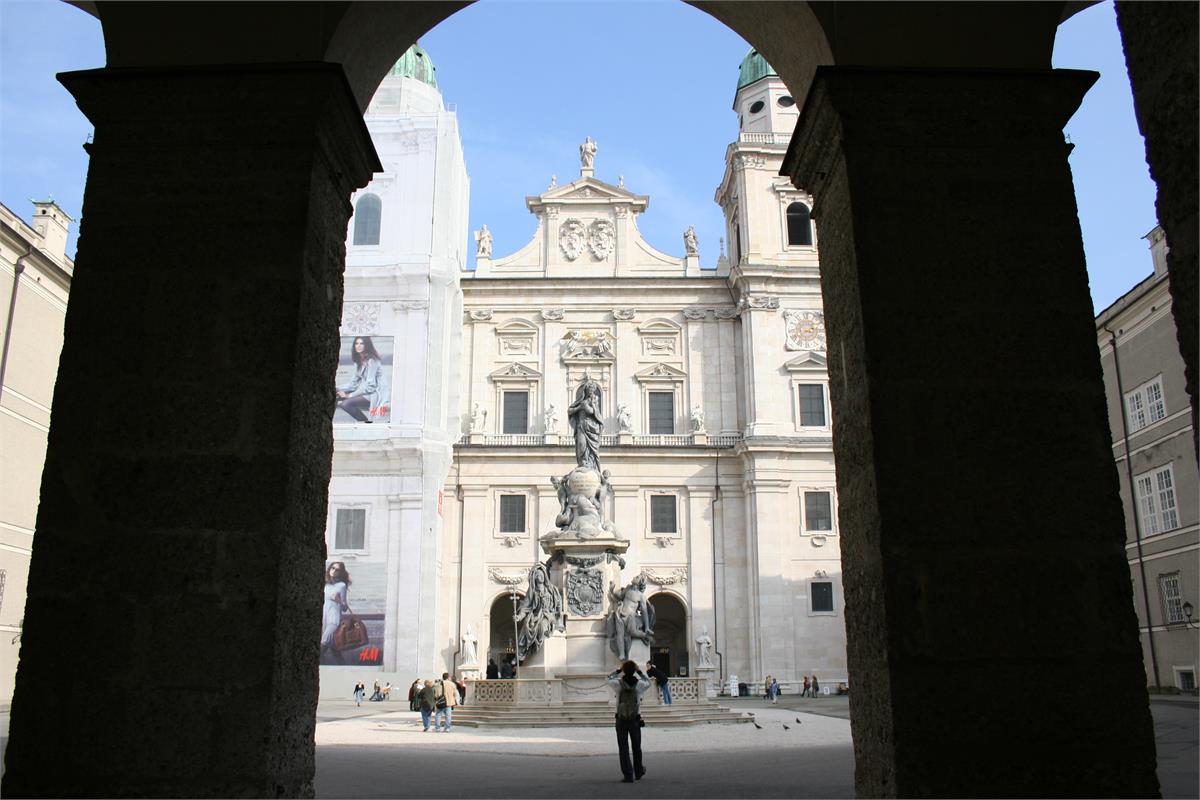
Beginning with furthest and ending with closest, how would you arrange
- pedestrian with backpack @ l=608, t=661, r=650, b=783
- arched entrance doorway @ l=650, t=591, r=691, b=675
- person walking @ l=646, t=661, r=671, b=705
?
1. arched entrance doorway @ l=650, t=591, r=691, b=675
2. person walking @ l=646, t=661, r=671, b=705
3. pedestrian with backpack @ l=608, t=661, r=650, b=783

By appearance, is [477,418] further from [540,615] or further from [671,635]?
[540,615]

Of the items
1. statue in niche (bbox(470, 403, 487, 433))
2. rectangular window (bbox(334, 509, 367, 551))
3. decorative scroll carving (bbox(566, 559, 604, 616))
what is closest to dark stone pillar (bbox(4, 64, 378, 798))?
decorative scroll carving (bbox(566, 559, 604, 616))

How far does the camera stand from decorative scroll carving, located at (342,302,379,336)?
3453cm

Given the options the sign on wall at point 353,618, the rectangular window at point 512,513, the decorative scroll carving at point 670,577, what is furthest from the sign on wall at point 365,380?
the decorative scroll carving at point 670,577

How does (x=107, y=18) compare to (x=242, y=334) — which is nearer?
(x=242, y=334)

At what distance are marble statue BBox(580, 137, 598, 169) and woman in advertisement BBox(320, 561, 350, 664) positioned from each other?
18547mm

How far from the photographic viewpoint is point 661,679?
17.9m

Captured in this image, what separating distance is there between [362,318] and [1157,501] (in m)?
25.2

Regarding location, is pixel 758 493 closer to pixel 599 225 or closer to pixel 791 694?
pixel 791 694

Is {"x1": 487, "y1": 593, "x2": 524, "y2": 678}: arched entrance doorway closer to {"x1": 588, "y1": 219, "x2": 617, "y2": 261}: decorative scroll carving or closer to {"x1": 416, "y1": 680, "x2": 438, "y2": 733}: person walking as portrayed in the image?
{"x1": 588, "y1": 219, "x2": 617, "y2": 261}: decorative scroll carving

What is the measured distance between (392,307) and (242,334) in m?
31.0

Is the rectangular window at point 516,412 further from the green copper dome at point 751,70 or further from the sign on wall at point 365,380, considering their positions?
the green copper dome at point 751,70

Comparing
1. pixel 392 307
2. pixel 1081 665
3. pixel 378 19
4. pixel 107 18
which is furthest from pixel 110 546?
pixel 392 307

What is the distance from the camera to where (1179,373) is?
26.4 m
